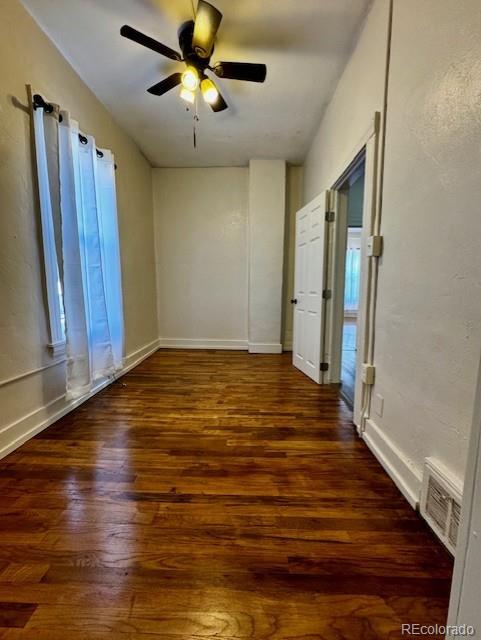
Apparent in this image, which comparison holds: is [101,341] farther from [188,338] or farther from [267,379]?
[188,338]

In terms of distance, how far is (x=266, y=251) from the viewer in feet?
13.8

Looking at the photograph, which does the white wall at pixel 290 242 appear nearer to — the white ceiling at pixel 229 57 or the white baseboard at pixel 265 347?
the white baseboard at pixel 265 347

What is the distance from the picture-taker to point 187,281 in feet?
15.0

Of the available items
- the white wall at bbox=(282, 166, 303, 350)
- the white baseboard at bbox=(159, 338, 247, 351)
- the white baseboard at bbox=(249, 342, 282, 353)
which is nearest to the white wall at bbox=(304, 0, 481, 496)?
the white wall at bbox=(282, 166, 303, 350)

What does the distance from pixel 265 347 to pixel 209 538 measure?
3.30m

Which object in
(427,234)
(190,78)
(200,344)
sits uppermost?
(190,78)

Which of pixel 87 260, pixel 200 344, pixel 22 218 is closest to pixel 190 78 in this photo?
pixel 22 218

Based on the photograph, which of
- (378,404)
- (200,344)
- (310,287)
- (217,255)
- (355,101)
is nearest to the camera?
(378,404)

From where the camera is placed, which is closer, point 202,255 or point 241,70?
point 241,70

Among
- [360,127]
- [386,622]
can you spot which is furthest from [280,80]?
[386,622]

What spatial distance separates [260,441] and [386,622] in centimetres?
107

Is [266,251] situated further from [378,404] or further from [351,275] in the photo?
[351,275]

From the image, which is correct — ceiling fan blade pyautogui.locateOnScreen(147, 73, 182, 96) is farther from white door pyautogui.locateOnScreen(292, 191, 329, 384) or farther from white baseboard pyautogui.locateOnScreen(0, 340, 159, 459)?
white baseboard pyautogui.locateOnScreen(0, 340, 159, 459)

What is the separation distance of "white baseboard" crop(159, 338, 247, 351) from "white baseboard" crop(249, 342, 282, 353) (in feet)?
0.89
